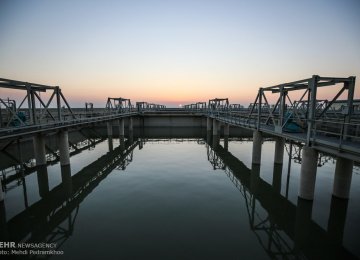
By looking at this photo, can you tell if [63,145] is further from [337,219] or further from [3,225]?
[337,219]

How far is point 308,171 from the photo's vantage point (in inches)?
427

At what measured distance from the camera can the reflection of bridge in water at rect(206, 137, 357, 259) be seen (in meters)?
8.05

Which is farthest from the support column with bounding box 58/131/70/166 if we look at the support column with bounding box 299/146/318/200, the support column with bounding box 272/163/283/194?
the support column with bounding box 299/146/318/200

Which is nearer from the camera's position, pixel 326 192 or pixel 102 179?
pixel 326 192

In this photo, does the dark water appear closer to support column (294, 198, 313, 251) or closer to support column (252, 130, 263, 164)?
support column (294, 198, 313, 251)

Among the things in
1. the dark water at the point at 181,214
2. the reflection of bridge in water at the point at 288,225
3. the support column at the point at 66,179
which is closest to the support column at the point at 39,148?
the dark water at the point at 181,214

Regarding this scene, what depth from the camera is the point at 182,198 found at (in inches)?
491

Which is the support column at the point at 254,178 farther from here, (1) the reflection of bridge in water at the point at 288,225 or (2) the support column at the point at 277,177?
(2) the support column at the point at 277,177

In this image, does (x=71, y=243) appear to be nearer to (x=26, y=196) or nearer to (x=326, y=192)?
(x=26, y=196)

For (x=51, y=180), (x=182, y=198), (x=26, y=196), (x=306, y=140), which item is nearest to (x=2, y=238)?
(x=26, y=196)

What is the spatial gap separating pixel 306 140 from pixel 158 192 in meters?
9.92

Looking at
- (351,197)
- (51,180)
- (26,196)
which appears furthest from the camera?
(51,180)

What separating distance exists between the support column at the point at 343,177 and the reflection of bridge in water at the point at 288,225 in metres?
0.46

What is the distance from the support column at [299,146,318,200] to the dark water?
2.27 feet
